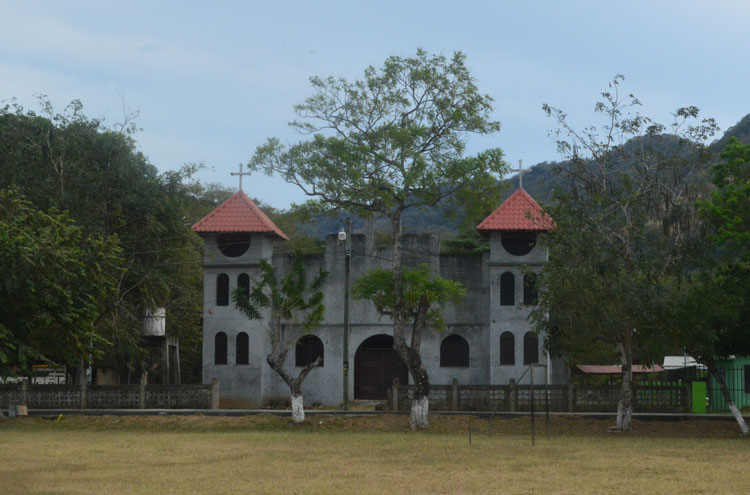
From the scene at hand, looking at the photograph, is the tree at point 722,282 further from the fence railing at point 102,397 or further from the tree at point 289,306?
the fence railing at point 102,397

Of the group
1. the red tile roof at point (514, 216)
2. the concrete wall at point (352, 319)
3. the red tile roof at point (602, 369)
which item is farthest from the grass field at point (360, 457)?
the red tile roof at point (602, 369)

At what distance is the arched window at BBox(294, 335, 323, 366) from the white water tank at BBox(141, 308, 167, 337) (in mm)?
8338

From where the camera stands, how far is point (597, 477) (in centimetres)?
1844

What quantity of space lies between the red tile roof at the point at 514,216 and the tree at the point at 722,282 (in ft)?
28.5

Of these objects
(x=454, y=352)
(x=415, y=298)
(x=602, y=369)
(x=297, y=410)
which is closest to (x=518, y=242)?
(x=454, y=352)

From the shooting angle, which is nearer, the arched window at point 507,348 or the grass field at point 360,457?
the grass field at point 360,457

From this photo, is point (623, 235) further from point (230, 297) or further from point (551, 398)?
point (230, 297)

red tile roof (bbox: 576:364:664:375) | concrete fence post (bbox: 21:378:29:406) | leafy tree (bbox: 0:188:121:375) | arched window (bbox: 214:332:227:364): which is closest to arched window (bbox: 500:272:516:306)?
arched window (bbox: 214:332:227:364)

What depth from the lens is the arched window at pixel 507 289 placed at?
38.9m

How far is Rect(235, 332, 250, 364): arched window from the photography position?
40.1 meters

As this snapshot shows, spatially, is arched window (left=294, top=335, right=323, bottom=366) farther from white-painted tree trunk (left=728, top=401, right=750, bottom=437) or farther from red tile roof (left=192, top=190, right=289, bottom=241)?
white-painted tree trunk (left=728, top=401, right=750, bottom=437)

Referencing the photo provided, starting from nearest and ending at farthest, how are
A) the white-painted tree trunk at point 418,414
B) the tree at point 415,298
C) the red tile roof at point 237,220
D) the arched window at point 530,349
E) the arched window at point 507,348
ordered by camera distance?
1. the white-painted tree trunk at point 418,414
2. the tree at point 415,298
3. the arched window at point 530,349
4. the arched window at point 507,348
5. the red tile roof at point 237,220

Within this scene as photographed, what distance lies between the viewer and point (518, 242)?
3912cm

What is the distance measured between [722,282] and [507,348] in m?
10.9
